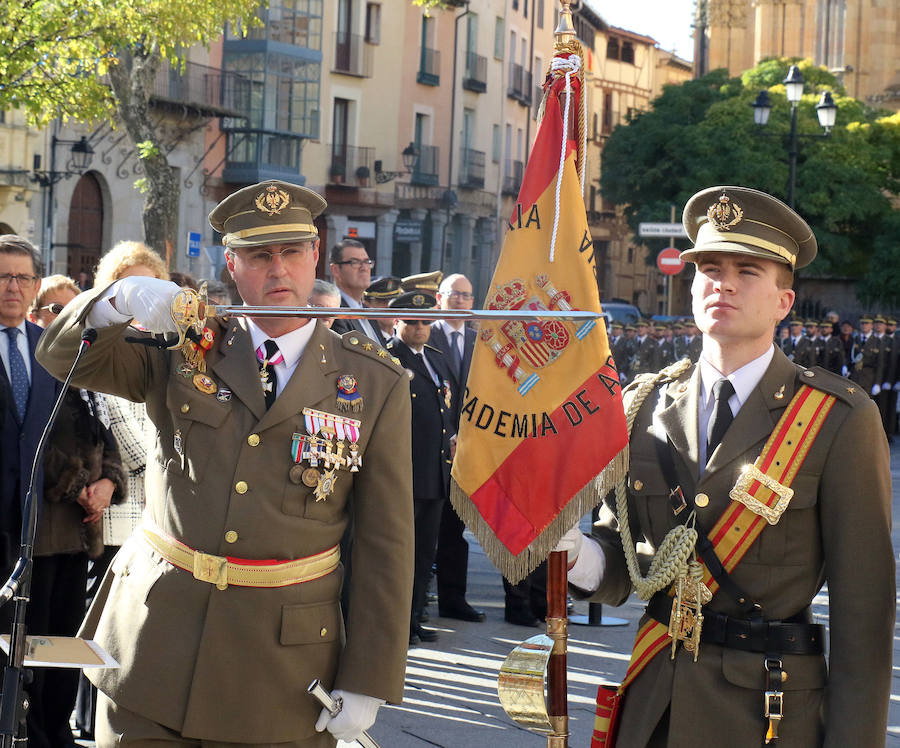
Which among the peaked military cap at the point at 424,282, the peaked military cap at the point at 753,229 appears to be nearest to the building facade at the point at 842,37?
the peaked military cap at the point at 424,282

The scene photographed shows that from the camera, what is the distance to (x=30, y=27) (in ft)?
42.7

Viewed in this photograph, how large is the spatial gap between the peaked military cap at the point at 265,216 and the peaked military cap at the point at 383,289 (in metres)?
5.47

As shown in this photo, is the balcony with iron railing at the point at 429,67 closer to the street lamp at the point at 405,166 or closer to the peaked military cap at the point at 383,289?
the street lamp at the point at 405,166

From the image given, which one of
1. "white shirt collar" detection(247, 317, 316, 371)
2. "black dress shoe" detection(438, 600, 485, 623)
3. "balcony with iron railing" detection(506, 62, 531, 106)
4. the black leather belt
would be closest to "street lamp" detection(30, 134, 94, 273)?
"black dress shoe" detection(438, 600, 485, 623)

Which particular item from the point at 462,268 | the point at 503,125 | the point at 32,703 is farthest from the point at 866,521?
the point at 503,125

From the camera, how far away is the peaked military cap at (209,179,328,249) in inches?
147

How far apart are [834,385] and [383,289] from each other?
6167mm

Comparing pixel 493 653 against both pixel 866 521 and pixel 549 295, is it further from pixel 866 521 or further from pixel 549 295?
pixel 866 521

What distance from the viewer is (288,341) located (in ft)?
12.5

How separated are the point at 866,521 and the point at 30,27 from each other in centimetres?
1155

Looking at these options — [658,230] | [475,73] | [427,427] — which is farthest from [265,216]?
[475,73]

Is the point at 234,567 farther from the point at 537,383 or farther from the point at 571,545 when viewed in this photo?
the point at 537,383

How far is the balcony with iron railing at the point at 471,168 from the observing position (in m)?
47.8

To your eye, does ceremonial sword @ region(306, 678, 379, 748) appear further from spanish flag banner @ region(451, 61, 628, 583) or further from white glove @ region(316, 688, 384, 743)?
spanish flag banner @ region(451, 61, 628, 583)
